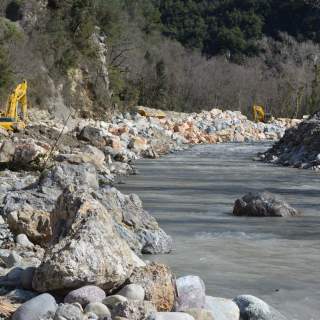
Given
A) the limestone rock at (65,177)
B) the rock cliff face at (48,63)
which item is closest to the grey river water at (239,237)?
the limestone rock at (65,177)

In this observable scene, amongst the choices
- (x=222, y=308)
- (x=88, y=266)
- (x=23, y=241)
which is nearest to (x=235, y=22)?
(x=23, y=241)

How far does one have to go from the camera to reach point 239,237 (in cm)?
997

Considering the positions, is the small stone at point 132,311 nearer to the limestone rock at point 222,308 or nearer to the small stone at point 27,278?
the limestone rock at point 222,308

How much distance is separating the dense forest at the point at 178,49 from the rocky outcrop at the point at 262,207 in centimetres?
2681

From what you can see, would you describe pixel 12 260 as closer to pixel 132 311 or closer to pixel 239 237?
pixel 132 311

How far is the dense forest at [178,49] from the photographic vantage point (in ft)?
151

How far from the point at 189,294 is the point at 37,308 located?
3.93 ft

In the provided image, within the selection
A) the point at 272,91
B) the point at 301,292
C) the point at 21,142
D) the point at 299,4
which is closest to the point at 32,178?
the point at 21,142

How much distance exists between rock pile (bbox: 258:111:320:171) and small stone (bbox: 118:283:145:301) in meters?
18.8

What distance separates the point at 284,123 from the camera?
6216 centimetres

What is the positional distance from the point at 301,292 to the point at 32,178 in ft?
31.0

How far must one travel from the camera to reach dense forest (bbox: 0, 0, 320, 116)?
1813 inches

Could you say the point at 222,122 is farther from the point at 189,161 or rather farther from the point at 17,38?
the point at 189,161

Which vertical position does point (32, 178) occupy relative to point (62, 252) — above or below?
below
